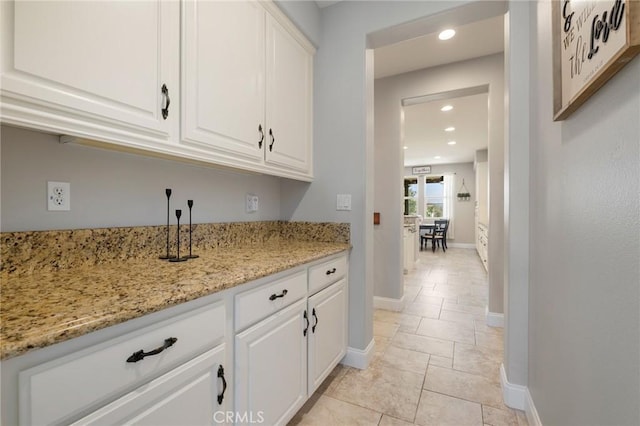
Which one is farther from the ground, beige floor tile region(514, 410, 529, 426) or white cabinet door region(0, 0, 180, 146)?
white cabinet door region(0, 0, 180, 146)

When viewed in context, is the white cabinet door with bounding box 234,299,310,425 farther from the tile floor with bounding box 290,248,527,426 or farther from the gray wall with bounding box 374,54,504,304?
the gray wall with bounding box 374,54,504,304

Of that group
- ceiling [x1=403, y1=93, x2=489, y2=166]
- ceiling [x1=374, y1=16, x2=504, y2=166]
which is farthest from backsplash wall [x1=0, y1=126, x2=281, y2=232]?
ceiling [x1=403, y1=93, x2=489, y2=166]

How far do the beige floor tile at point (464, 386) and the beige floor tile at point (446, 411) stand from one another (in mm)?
58

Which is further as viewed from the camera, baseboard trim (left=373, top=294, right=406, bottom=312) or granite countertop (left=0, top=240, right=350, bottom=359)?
baseboard trim (left=373, top=294, right=406, bottom=312)

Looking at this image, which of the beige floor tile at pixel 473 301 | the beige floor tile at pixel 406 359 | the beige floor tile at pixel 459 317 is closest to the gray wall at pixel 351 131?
the beige floor tile at pixel 406 359

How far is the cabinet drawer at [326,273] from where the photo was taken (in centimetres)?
154

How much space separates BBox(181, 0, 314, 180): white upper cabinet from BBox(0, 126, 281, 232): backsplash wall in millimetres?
292

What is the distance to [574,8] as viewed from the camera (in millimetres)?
938

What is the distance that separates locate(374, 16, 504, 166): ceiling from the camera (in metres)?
2.57

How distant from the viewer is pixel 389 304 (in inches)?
125

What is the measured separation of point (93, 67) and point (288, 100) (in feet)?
3.85

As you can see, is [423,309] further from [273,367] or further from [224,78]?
[224,78]

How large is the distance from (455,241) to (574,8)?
30.4 feet

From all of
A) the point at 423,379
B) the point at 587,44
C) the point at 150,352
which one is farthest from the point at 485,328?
the point at 150,352
